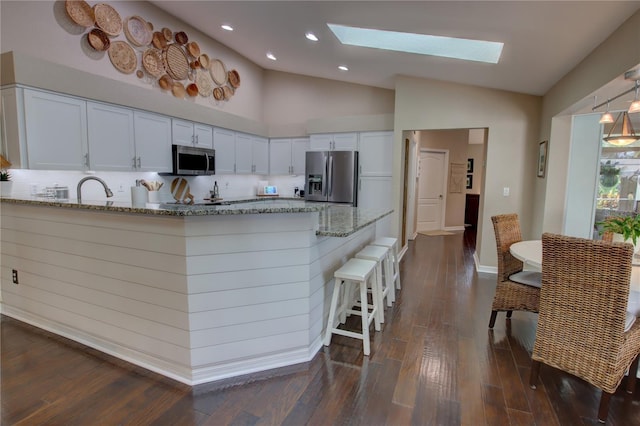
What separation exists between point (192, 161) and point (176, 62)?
5.15ft

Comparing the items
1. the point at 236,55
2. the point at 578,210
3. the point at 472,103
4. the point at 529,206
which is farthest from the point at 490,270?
the point at 236,55

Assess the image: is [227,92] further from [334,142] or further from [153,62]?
[334,142]

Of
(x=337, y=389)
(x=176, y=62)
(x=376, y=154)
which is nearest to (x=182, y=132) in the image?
(x=176, y=62)

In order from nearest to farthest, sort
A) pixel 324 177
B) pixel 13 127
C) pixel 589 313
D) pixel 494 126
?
pixel 589 313
pixel 13 127
pixel 494 126
pixel 324 177

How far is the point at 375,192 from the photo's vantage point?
5.47 m

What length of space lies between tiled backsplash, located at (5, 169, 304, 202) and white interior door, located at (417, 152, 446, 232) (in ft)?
10.9

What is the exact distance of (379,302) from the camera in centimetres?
282

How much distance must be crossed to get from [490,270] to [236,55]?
5667 mm

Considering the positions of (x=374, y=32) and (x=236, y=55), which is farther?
(x=236, y=55)

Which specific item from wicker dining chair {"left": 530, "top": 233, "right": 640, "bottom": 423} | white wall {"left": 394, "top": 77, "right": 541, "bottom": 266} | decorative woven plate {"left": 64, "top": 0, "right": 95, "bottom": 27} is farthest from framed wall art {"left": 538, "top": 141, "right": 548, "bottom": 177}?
decorative woven plate {"left": 64, "top": 0, "right": 95, "bottom": 27}

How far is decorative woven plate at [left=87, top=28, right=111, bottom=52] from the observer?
3.75 metres

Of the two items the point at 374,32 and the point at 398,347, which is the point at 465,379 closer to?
the point at 398,347

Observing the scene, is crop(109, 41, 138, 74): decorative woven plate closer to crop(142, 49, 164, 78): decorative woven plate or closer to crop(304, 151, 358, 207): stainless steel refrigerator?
crop(142, 49, 164, 78): decorative woven plate

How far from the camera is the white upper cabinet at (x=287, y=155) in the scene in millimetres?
6203
